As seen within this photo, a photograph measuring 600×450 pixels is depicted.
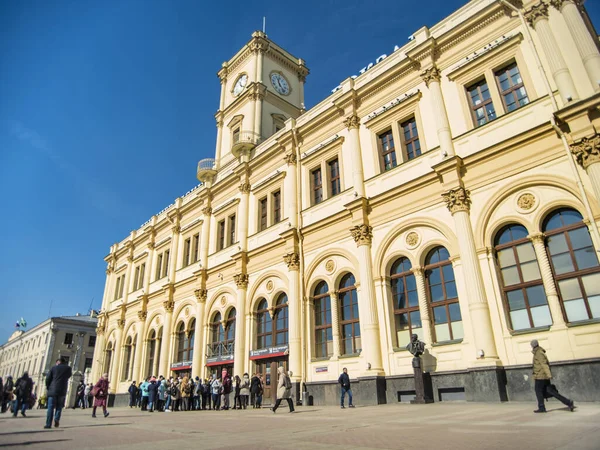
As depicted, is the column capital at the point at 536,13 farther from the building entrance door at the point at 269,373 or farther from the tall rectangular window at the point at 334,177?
the building entrance door at the point at 269,373

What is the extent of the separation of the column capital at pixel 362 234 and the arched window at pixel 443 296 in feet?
9.23

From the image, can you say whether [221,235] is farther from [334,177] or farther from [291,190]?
[334,177]

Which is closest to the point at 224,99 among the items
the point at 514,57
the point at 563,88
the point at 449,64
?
the point at 449,64

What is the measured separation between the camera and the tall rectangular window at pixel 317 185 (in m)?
21.3

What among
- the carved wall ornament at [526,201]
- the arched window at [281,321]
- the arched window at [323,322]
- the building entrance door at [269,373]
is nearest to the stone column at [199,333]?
the building entrance door at [269,373]

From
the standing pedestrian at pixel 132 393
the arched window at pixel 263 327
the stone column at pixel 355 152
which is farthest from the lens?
the standing pedestrian at pixel 132 393

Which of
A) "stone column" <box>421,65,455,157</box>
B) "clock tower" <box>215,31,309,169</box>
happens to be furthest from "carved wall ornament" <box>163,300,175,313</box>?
"stone column" <box>421,65,455,157</box>

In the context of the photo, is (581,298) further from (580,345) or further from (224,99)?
(224,99)

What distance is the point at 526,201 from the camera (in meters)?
13.5

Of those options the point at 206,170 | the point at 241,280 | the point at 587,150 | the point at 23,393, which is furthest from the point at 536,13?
the point at 23,393

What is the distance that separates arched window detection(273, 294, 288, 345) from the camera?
2073 cm

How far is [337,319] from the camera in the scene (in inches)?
712

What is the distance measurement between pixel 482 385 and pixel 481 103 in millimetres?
10740

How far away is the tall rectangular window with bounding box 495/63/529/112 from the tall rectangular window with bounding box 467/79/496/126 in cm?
51
